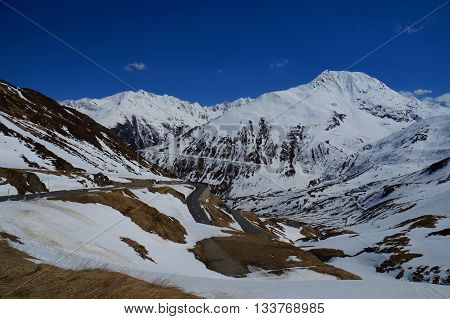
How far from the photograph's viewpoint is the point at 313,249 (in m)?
75.2

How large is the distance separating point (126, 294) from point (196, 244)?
3691cm

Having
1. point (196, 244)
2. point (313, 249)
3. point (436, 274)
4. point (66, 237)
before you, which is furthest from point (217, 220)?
point (66, 237)

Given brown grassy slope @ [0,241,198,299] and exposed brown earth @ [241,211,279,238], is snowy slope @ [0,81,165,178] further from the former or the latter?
brown grassy slope @ [0,241,198,299]

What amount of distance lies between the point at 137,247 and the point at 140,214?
12.0 metres

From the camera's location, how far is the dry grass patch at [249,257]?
37781mm

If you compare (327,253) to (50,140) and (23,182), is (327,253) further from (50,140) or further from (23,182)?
(50,140)

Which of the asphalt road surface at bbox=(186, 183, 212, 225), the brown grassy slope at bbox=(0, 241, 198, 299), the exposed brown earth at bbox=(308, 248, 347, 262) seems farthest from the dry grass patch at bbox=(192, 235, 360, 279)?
the asphalt road surface at bbox=(186, 183, 212, 225)

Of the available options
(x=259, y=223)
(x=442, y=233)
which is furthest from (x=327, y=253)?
(x=259, y=223)

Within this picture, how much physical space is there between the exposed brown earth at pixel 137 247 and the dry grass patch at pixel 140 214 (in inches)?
303

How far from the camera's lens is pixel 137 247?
114ft

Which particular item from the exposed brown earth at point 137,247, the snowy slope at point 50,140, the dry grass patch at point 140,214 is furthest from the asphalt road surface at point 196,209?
the exposed brown earth at point 137,247

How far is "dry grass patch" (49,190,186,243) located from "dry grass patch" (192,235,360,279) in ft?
11.4
